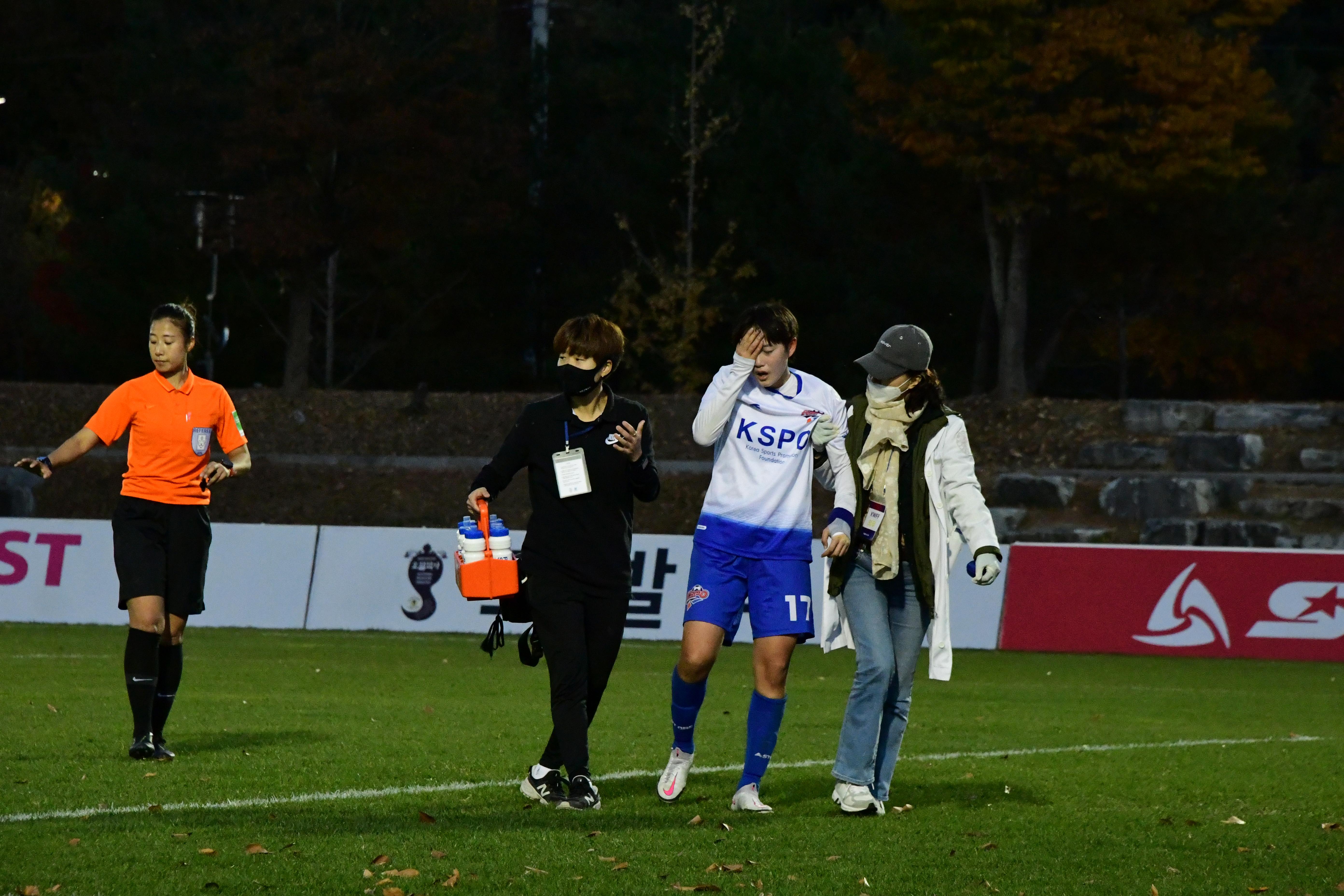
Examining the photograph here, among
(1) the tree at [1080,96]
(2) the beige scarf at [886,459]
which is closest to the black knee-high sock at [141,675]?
(2) the beige scarf at [886,459]

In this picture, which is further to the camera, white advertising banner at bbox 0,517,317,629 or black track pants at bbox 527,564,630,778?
white advertising banner at bbox 0,517,317,629

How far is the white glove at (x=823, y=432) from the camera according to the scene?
23.9ft

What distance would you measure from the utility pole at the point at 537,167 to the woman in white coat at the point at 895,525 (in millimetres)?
31120

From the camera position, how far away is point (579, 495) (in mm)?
7234

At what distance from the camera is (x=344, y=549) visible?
1852cm

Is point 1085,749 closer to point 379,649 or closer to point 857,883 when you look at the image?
point 857,883

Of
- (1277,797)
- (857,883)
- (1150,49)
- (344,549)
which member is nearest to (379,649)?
(344,549)

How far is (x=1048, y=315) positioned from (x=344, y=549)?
21267 millimetres

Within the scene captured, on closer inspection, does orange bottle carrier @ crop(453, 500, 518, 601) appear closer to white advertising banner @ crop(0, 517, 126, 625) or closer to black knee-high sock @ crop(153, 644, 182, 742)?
black knee-high sock @ crop(153, 644, 182, 742)

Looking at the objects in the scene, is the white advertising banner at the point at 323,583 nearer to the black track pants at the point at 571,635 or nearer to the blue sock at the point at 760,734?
the blue sock at the point at 760,734

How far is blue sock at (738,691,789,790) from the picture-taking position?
297 inches

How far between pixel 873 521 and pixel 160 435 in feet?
11.2

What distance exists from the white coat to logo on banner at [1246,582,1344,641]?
10563mm

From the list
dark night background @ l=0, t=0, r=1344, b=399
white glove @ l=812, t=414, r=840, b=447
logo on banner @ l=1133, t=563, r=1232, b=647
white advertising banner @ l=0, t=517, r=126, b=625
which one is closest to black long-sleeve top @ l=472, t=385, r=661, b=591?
white glove @ l=812, t=414, r=840, b=447
